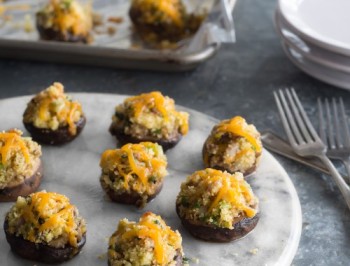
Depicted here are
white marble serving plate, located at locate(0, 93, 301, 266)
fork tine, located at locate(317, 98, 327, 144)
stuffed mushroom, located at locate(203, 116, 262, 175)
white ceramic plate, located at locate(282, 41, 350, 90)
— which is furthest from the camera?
white ceramic plate, located at locate(282, 41, 350, 90)

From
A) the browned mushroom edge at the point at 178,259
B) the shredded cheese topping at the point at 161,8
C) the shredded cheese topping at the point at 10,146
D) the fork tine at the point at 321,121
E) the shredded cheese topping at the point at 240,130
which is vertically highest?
the shredded cheese topping at the point at 10,146

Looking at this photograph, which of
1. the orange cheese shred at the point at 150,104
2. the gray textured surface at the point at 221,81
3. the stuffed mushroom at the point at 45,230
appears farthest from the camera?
the gray textured surface at the point at 221,81

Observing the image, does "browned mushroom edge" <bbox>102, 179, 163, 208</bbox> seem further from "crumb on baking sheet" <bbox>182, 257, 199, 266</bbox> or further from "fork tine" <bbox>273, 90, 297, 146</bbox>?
"fork tine" <bbox>273, 90, 297, 146</bbox>

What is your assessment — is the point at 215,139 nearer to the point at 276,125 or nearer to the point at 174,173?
the point at 174,173

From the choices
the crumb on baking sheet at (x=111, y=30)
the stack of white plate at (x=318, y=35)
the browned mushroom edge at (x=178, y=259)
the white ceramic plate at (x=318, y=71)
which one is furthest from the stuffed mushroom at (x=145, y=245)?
the crumb on baking sheet at (x=111, y=30)

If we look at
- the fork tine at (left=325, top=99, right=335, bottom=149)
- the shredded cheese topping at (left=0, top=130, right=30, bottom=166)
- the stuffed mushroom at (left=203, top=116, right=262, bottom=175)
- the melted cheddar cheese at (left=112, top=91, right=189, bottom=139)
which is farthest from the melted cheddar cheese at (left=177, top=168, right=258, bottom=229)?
the fork tine at (left=325, top=99, right=335, bottom=149)

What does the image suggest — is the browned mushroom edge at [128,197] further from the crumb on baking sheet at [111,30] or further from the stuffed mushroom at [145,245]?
the crumb on baking sheet at [111,30]

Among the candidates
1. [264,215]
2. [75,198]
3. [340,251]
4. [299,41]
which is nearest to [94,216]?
[75,198]
